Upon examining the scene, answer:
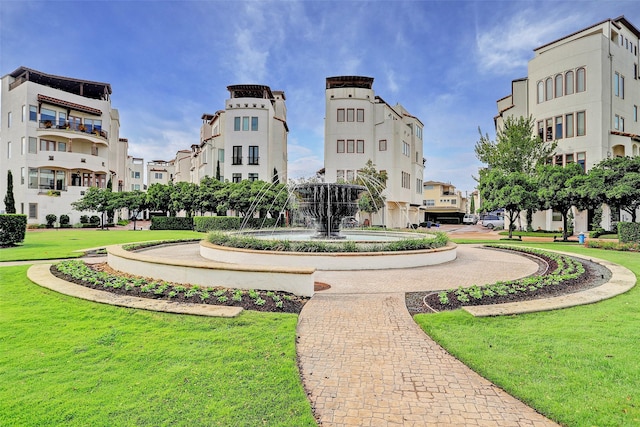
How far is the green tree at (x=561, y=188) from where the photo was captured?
75.9 ft

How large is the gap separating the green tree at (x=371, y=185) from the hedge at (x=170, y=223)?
1899cm

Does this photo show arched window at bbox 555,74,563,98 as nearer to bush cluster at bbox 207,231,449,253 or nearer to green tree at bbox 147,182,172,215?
bush cluster at bbox 207,231,449,253

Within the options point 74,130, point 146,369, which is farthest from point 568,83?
point 74,130

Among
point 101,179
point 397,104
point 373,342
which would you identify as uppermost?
point 397,104

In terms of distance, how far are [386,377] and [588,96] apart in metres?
41.5

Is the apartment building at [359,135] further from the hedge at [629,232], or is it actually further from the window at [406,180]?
the hedge at [629,232]

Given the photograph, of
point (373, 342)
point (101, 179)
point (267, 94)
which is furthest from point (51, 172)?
point (373, 342)

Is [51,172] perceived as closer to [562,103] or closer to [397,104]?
[397,104]

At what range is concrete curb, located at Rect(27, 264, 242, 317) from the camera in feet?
20.0

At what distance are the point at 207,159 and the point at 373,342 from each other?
47297 millimetres

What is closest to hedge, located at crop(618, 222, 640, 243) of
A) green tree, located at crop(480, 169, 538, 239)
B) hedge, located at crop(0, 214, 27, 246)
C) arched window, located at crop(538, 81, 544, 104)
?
green tree, located at crop(480, 169, 538, 239)

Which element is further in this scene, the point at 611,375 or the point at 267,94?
the point at 267,94

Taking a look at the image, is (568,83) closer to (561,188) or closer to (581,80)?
(581,80)

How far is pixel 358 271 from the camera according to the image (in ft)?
36.2
